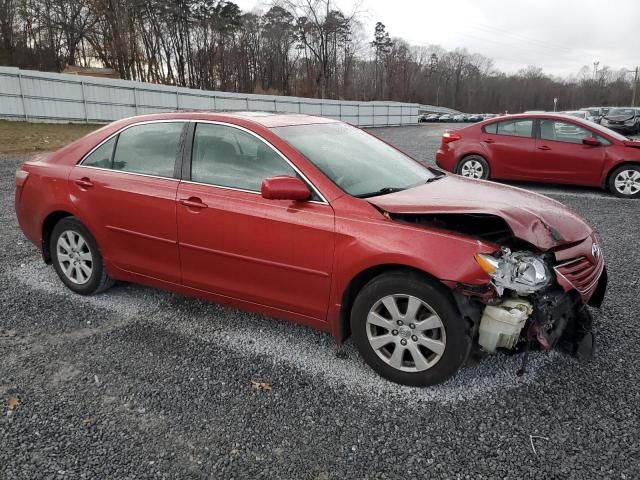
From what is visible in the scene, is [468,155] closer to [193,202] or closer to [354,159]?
[354,159]

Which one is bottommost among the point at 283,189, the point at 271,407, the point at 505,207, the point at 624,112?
the point at 271,407

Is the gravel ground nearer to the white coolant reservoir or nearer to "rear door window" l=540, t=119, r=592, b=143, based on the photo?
the white coolant reservoir

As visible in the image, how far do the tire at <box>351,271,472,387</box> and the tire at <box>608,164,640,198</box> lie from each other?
7881 millimetres

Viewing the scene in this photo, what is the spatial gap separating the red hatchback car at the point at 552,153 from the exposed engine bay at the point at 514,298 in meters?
7.05

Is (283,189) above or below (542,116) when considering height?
below

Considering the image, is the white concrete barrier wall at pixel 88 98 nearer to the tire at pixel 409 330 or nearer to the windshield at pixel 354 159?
the windshield at pixel 354 159

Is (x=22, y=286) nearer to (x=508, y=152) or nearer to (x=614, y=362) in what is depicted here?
(x=614, y=362)

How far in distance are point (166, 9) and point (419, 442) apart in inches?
2159

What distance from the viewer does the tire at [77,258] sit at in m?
4.12

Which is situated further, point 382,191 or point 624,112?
point 624,112

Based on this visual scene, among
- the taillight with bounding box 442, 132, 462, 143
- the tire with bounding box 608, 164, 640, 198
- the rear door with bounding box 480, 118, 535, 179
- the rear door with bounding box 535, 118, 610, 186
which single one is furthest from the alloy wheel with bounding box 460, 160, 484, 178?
the tire with bounding box 608, 164, 640, 198

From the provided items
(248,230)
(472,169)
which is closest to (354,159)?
(248,230)

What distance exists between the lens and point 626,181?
29.2ft

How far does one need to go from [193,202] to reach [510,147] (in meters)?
7.84
